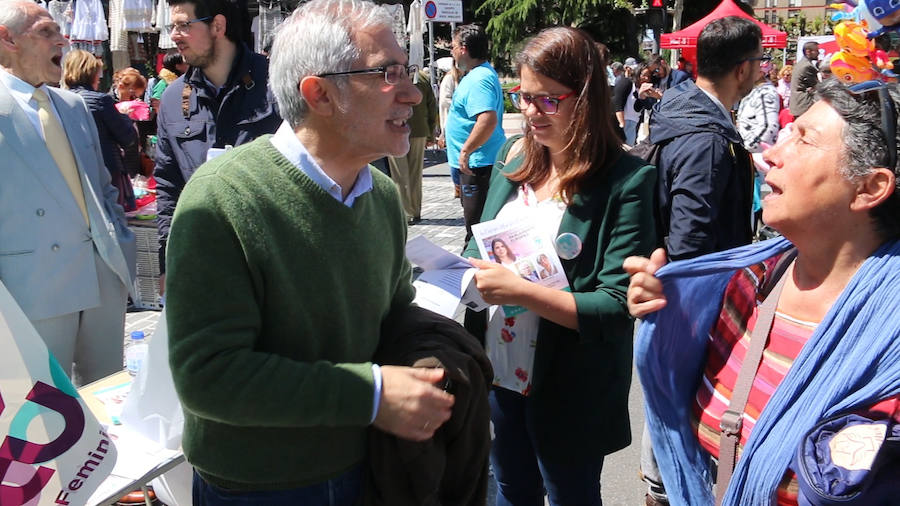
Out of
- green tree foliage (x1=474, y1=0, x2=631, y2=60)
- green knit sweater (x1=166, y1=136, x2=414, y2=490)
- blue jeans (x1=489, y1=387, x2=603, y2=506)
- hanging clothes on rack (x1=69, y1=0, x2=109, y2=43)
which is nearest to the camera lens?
green knit sweater (x1=166, y1=136, x2=414, y2=490)

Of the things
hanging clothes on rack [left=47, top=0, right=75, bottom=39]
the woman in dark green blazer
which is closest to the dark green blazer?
the woman in dark green blazer

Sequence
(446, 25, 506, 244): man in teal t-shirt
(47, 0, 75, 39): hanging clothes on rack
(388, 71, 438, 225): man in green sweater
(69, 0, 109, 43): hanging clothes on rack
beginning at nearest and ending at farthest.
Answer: (446, 25, 506, 244): man in teal t-shirt
(388, 71, 438, 225): man in green sweater
(47, 0, 75, 39): hanging clothes on rack
(69, 0, 109, 43): hanging clothes on rack

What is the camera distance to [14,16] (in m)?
3.03

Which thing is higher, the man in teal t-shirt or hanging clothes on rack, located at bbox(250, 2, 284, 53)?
hanging clothes on rack, located at bbox(250, 2, 284, 53)

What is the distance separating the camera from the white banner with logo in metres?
1.75

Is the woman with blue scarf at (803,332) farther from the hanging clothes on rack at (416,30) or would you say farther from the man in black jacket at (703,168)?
the hanging clothes on rack at (416,30)

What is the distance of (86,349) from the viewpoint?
10.7 feet

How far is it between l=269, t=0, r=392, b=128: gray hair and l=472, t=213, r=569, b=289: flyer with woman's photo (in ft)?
2.74

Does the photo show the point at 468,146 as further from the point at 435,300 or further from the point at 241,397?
the point at 241,397

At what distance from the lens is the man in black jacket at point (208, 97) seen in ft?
11.2

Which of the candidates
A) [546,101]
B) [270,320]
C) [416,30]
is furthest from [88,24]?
[270,320]

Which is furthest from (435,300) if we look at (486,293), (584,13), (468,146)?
(584,13)

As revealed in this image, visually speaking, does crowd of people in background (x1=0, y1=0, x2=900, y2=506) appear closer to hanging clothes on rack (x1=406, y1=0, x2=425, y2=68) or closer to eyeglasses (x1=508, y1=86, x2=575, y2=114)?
eyeglasses (x1=508, y1=86, x2=575, y2=114)

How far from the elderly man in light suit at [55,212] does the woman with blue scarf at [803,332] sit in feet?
7.77
